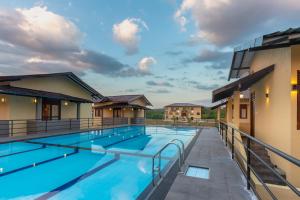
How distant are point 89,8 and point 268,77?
14.8 metres

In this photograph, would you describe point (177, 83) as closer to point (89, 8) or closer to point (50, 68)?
point (50, 68)

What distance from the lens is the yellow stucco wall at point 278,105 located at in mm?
5857

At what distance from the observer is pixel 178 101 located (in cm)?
4894

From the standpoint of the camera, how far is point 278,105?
658 centimetres

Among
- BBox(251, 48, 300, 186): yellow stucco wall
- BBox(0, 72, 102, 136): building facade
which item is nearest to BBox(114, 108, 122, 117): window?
BBox(0, 72, 102, 136): building facade

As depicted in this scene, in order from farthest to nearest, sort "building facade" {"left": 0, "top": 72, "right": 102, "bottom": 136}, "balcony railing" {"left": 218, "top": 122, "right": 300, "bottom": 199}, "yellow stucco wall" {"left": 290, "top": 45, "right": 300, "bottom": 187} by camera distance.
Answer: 1. "building facade" {"left": 0, "top": 72, "right": 102, "bottom": 136}
2. "yellow stucco wall" {"left": 290, "top": 45, "right": 300, "bottom": 187}
3. "balcony railing" {"left": 218, "top": 122, "right": 300, "bottom": 199}

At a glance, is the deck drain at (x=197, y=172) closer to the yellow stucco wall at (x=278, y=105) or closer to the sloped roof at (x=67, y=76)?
the yellow stucco wall at (x=278, y=105)

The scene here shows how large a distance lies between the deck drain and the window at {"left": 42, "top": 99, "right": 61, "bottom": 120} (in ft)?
49.2

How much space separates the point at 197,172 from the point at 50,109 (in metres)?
15.8

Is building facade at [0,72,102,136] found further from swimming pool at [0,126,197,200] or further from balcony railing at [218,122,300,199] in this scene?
balcony railing at [218,122,300,199]

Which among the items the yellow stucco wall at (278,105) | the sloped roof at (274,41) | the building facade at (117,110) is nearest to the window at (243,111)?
the yellow stucco wall at (278,105)

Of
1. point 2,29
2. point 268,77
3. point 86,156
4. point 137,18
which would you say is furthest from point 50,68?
point 268,77

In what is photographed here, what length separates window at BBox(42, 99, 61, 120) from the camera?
53.5 feet

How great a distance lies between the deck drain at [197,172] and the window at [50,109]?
15.0m
